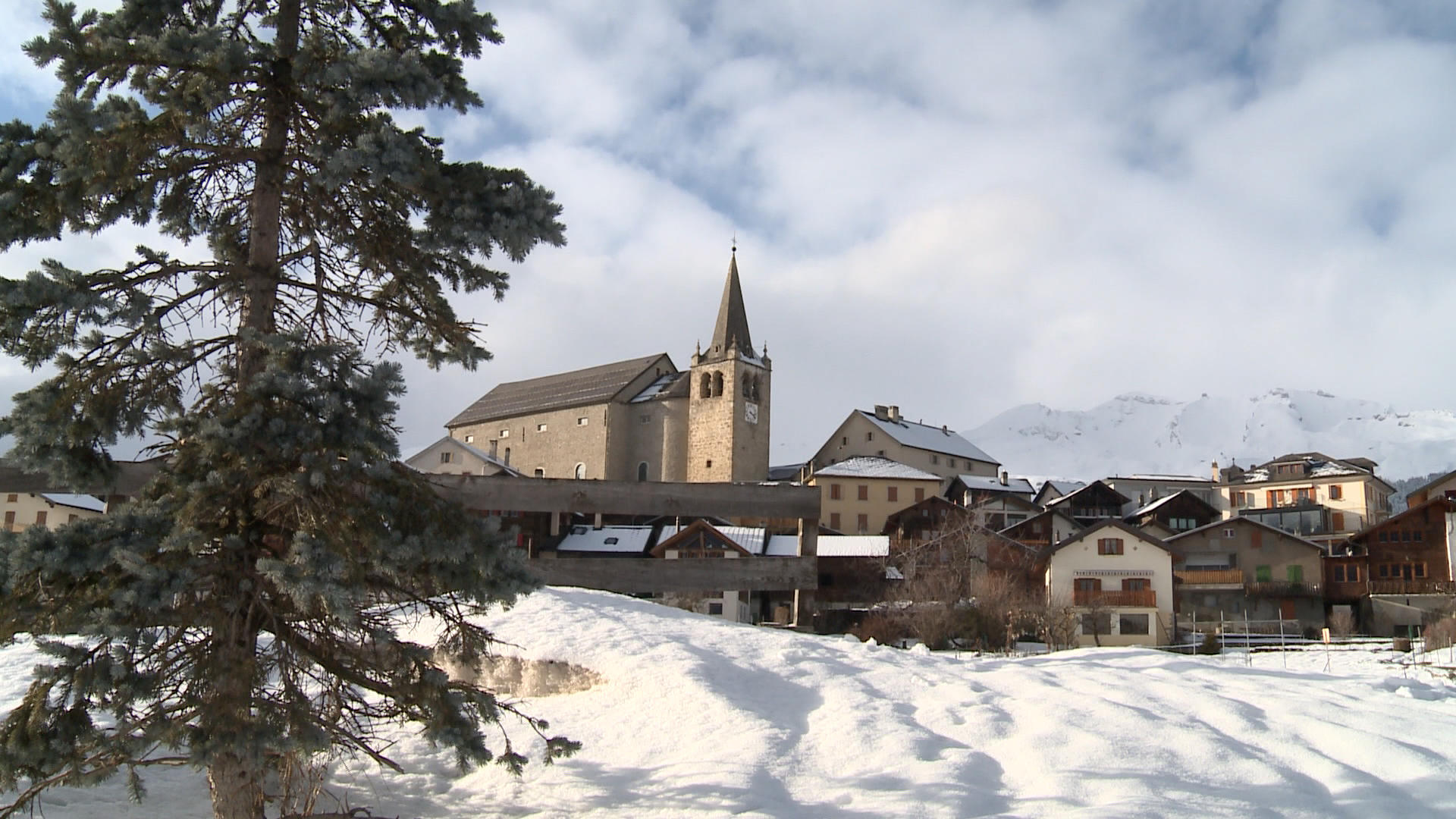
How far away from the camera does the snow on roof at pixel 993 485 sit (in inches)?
2908

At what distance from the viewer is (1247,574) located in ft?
167

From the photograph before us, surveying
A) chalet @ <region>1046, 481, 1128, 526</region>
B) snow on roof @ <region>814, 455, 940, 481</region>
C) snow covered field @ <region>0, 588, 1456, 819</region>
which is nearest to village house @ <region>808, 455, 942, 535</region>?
snow on roof @ <region>814, 455, 940, 481</region>

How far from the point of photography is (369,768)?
8.85 meters

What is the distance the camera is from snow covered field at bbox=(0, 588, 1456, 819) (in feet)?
23.0

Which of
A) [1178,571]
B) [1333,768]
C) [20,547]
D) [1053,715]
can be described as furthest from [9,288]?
[1178,571]

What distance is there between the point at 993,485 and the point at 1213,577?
1071 inches

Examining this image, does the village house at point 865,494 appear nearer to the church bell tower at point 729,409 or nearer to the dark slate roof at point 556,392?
the church bell tower at point 729,409

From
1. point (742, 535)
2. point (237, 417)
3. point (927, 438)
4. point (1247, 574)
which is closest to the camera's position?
point (237, 417)

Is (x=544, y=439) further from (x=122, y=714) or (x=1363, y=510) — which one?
(x=122, y=714)

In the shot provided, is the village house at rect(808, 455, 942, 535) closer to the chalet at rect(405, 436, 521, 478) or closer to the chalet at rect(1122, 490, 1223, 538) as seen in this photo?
the chalet at rect(1122, 490, 1223, 538)

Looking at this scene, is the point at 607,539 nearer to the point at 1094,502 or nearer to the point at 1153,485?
the point at 1094,502

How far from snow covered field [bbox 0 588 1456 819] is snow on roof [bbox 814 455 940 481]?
5827cm

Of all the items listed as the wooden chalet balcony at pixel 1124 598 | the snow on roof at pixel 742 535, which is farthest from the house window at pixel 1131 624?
the snow on roof at pixel 742 535

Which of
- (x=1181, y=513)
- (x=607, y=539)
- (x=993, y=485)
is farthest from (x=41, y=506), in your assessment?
(x=993, y=485)
